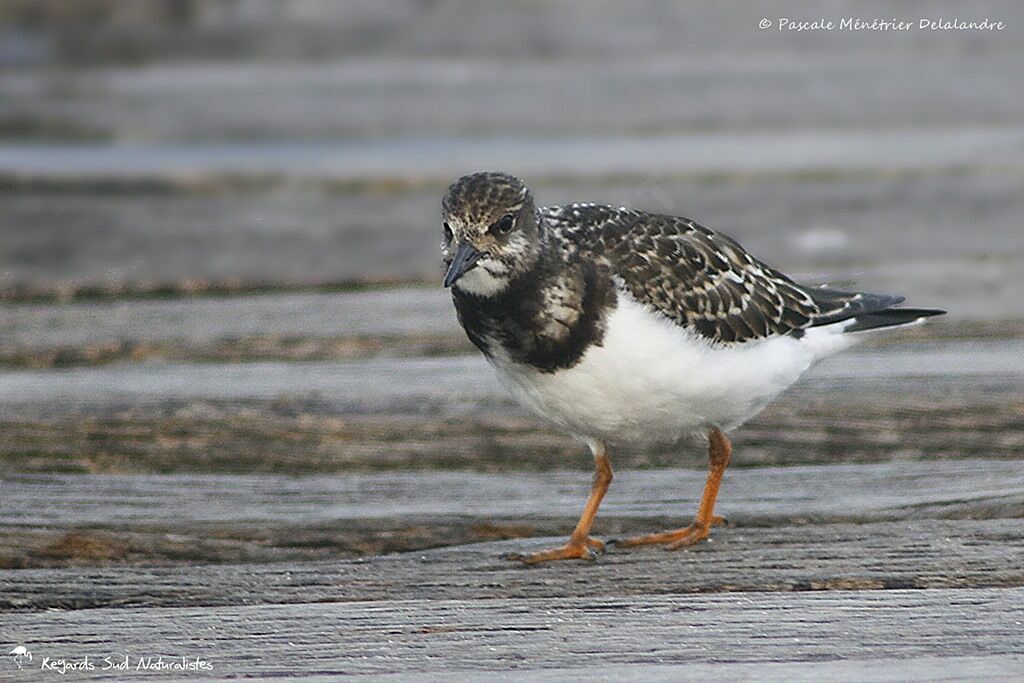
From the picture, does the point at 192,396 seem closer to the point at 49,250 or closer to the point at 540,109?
the point at 49,250

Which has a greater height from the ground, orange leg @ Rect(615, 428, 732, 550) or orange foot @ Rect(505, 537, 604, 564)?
orange leg @ Rect(615, 428, 732, 550)

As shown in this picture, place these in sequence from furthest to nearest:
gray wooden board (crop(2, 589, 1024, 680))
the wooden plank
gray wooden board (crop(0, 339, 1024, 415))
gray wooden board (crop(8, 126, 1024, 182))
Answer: gray wooden board (crop(8, 126, 1024, 182)) → gray wooden board (crop(0, 339, 1024, 415)) → the wooden plank → gray wooden board (crop(2, 589, 1024, 680))

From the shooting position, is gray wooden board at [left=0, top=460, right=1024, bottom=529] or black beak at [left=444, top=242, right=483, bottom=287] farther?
black beak at [left=444, top=242, right=483, bottom=287]

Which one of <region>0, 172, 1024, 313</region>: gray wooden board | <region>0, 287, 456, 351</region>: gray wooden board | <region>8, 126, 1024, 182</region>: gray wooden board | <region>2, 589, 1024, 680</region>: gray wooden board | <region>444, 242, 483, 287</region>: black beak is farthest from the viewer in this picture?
<region>8, 126, 1024, 182</region>: gray wooden board

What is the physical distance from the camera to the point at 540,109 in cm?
696

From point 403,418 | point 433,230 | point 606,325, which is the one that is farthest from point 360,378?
point 433,230

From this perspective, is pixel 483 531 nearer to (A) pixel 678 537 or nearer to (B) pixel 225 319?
(A) pixel 678 537

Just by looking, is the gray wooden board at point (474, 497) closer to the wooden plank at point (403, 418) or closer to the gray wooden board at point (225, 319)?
the wooden plank at point (403, 418)

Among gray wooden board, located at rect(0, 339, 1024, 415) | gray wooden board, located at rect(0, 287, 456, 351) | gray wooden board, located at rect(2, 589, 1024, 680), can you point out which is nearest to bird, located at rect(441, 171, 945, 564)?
gray wooden board, located at rect(0, 339, 1024, 415)

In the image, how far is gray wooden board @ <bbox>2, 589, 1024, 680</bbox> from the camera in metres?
1.76

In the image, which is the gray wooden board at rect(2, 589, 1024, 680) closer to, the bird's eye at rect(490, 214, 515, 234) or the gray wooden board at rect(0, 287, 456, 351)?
the bird's eye at rect(490, 214, 515, 234)

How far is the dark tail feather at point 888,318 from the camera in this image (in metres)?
3.08

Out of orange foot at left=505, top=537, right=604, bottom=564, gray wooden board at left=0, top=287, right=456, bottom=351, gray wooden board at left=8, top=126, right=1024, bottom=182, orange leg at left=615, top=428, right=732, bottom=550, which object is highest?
gray wooden board at left=8, top=126, right=1024, bottom=182

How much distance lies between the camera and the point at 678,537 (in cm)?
230
